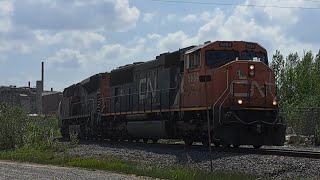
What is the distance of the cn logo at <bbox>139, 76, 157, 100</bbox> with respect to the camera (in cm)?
2320

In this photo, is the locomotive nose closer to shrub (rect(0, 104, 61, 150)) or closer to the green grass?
the green grass

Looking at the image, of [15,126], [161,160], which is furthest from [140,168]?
[15,126]

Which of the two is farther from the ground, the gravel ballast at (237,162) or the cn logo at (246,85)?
the cn logo at (246,85)

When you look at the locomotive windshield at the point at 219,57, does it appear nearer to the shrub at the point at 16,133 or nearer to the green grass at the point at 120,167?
the green grass at the point at 120,167

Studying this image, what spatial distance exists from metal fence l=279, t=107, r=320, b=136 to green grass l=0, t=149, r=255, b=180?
12777 millimetres

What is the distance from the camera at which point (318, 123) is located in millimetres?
26516

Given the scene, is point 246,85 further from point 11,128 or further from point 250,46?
point 11,128

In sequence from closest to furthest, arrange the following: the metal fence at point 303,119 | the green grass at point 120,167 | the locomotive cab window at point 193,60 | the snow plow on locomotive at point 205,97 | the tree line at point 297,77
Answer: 1. the green grass at point 120,167
2. the snow plow on locomotive at point 205,97
3. the locomotive cab window at point 193,60
4. the metal fence at point 303,119
5. the tree line at point 297,77

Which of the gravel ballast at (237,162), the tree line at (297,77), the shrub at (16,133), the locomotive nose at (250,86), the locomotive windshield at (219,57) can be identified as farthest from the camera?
the tree line at (297,77)

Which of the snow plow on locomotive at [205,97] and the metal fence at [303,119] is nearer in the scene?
the snow plow on locomotive at [205,97]

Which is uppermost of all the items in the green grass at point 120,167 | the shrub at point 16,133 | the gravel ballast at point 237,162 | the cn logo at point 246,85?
the cn logo at point 246,85

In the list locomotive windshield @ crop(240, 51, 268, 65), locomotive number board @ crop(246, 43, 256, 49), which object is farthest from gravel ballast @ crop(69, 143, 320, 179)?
locomotive number board @ crop(246, 43, 256, 49)

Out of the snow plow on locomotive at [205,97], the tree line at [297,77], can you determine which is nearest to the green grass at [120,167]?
the snow plow on locomotive at [205,97]

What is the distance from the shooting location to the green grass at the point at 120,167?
12436 millimetres
